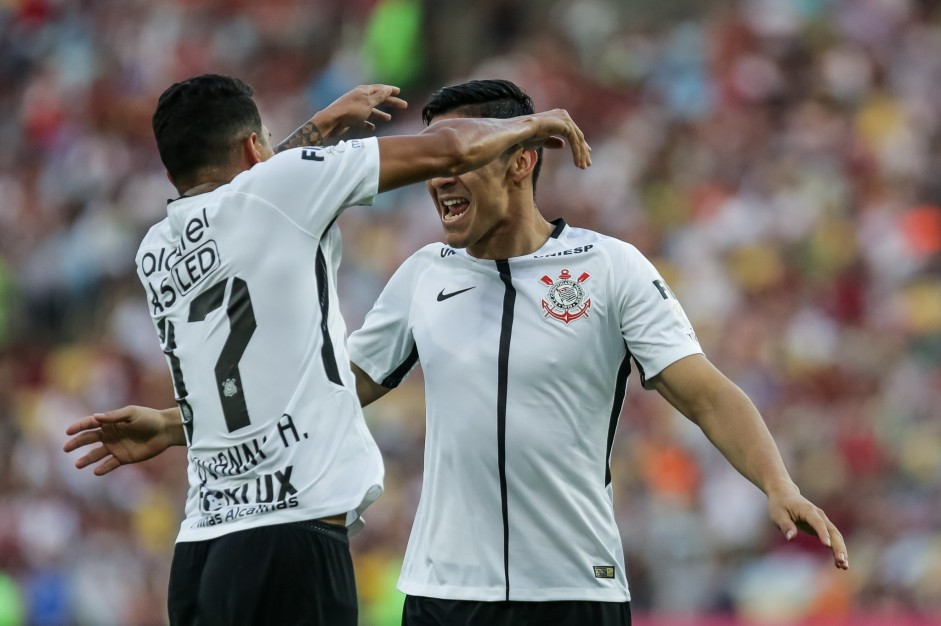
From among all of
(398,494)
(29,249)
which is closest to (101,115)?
(29,249)

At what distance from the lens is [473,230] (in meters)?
5.14

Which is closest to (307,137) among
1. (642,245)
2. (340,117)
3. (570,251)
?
(340,117)

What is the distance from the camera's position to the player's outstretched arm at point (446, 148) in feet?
14.2

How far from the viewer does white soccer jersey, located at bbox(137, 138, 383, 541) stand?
13.7ft

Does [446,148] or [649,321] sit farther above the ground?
[446,148]

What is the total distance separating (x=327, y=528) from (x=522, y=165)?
160cm

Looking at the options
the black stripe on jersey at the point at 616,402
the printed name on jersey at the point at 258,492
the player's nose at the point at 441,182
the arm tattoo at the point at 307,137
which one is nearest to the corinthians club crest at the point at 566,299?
the black stripe on jersey at the point at 616,402

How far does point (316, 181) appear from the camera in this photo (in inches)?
167

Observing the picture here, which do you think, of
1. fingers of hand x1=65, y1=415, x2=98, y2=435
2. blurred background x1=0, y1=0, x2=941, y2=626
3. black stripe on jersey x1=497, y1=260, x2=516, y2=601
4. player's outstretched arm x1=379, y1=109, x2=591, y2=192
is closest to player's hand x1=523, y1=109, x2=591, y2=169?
player's outstretched arm x1=379, y1=109, x2=591, y2=192

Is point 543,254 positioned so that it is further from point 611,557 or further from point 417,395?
point 417,395

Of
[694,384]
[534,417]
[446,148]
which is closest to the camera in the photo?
[446,148]

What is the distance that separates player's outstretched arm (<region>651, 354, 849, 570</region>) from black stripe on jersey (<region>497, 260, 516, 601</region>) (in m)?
0.48

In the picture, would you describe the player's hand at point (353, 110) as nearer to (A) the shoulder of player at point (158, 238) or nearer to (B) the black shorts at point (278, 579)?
(A) the shoulder of player at point (158, 238)

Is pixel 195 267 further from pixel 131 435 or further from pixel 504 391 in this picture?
pixel 504 391
